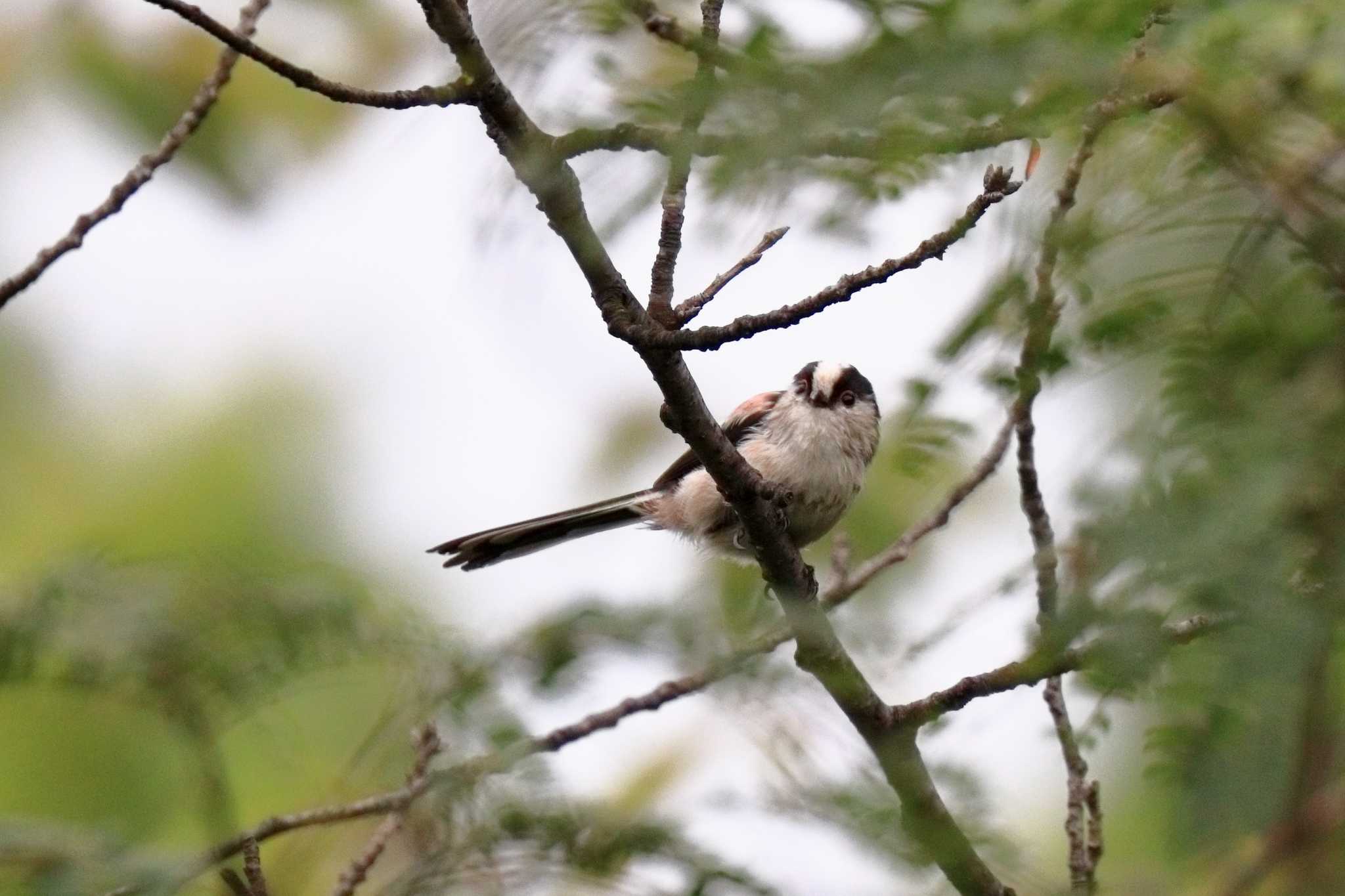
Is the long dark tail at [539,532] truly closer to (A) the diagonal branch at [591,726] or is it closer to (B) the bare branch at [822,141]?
(A) the diagonal branch at [591,726]

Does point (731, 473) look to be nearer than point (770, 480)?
Yes

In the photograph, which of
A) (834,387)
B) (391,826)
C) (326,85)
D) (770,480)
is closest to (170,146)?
(326,85)

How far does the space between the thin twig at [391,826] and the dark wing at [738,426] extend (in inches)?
95.6

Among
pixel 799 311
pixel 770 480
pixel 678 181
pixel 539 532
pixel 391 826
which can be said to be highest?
pixel 539 532

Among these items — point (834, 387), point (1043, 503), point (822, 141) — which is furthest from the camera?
point (834, 387)

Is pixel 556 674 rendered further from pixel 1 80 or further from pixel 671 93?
pixel 1 80

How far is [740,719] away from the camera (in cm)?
306

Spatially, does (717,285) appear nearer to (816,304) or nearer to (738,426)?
(816,304)

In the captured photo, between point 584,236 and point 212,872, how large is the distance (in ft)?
4.72

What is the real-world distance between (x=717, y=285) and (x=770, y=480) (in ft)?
7.32

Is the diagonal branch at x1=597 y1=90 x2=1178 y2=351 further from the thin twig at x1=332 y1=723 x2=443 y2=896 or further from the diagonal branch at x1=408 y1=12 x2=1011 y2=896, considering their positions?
the thin twig at x1=332 y1=723 x2=443 y2=896

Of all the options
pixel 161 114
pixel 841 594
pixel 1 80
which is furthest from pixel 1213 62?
pixel 1 80

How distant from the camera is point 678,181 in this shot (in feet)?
6.97

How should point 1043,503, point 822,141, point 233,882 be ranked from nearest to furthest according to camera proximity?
point 822,141 → point 233,882 → point 1043,503
